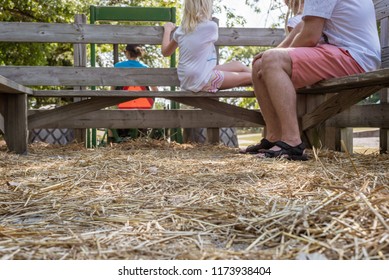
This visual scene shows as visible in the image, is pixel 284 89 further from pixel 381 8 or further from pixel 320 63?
pixel 381 8

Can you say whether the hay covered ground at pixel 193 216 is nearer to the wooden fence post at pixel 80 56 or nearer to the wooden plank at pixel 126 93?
the wooden plank at pixel 126 93

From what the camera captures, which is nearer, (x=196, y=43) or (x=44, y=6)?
(x=196, y=43)

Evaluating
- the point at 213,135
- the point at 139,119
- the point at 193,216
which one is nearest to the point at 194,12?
the point at 139,119

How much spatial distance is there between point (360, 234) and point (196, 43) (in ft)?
10.4

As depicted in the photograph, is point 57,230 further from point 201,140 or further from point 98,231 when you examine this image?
point 201,140

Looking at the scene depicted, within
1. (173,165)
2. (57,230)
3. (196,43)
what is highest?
(196,43)

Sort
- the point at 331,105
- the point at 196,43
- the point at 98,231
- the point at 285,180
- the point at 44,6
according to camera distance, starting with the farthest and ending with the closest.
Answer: the point at 44,6 → the point at 196,43 → the point at 331,105 → the point at 285,180 → the point at 98,231

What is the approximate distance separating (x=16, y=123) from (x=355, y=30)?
2.68 meters

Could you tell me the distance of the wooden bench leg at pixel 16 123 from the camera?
3.95m

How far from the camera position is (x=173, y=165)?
9.14 ft

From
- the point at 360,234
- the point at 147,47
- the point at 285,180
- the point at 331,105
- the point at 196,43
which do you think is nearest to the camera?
the point at 360,234

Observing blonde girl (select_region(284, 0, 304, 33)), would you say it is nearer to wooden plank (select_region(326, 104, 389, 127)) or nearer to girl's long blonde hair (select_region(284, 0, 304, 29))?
girl's long blonde hair (select_region(284, 0, 304, 29))
